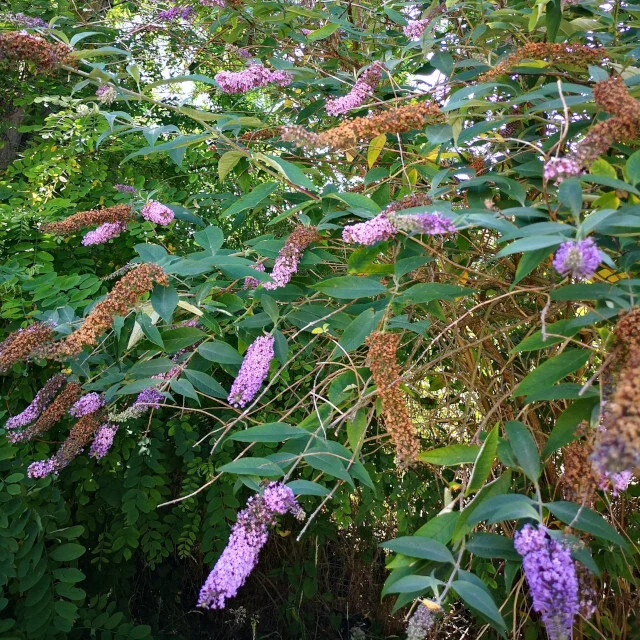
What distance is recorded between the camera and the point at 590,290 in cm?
97

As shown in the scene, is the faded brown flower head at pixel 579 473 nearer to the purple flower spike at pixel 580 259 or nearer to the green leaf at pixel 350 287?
the purple flower spike at pixel 580 259

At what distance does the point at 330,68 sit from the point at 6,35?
1140 millimetres

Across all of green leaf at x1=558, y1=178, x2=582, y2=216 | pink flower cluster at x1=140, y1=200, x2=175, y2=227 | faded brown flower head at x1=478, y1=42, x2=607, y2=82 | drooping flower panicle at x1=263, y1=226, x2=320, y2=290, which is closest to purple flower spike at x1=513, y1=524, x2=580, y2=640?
green leaf at x1=558, y1=178, x2=582, y2=216

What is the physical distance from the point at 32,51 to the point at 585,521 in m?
1.35

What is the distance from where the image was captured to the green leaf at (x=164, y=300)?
133cm

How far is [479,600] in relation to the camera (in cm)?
89

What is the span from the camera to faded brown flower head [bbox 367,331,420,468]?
106 cm

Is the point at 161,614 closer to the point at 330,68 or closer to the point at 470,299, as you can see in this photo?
the point at 470,299

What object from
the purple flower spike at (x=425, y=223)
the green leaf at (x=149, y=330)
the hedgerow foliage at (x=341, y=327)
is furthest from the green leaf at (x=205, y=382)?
the purple flower spike at (x=425, y=223)

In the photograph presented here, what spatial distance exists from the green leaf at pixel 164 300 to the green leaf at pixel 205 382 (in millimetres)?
161

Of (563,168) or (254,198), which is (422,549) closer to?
(563,168)

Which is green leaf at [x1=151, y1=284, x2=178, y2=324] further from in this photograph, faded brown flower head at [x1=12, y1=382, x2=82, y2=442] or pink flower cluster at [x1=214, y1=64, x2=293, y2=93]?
pink flower cluster at [x1=214, y1=64, x2=293, y2=93]

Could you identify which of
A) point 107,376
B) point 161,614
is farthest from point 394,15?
point 161,614

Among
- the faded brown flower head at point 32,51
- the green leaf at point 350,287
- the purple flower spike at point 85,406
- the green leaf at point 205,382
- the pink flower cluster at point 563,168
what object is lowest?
the purple flower spike at point 85,406
